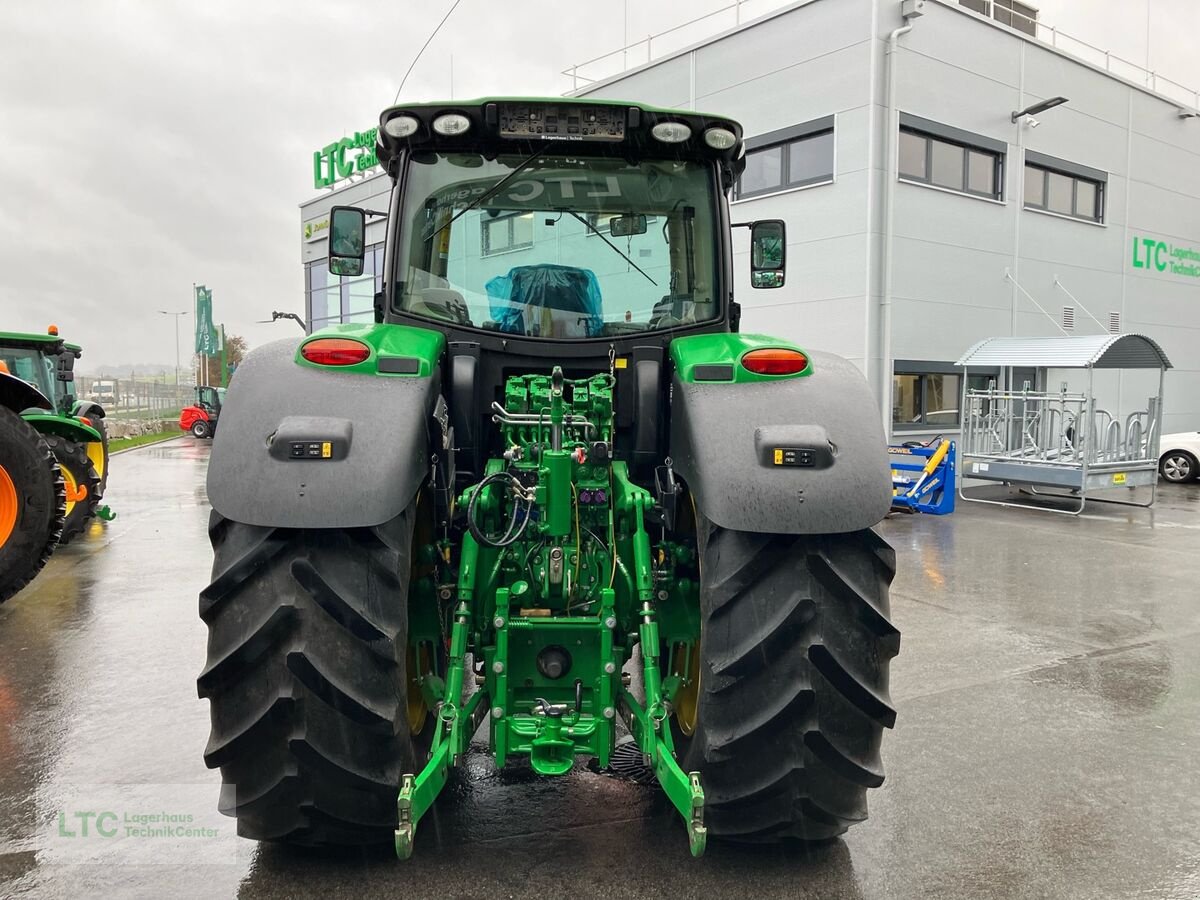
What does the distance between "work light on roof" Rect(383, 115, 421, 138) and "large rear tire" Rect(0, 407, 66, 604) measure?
4615 mm

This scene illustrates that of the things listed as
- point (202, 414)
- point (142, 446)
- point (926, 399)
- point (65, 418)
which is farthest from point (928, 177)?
point (202, 414)

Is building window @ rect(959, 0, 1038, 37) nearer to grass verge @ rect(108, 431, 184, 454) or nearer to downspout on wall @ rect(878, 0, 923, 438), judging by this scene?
A: downspout on wall @ rect(878, 0, 923, 438)

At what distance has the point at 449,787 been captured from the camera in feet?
11.7

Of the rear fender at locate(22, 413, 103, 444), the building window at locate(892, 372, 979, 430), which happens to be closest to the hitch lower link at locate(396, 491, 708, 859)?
the rear fender at locate(22, 413, 103, 444)

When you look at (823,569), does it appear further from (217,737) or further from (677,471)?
(217,737)

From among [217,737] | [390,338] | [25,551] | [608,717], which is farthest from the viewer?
[25,551]

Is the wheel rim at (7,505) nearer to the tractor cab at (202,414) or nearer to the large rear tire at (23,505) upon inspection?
the large rear tire at (23,505)

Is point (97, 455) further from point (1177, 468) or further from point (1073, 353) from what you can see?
point (1177, 468)

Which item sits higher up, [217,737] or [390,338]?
[390,338]

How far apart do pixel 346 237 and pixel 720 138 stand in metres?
1.80

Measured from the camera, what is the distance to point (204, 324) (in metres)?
45.4

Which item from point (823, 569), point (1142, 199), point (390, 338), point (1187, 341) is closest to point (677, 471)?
point (823, 569)

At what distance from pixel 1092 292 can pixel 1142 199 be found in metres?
2.70

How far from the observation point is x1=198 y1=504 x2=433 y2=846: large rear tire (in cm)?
258
